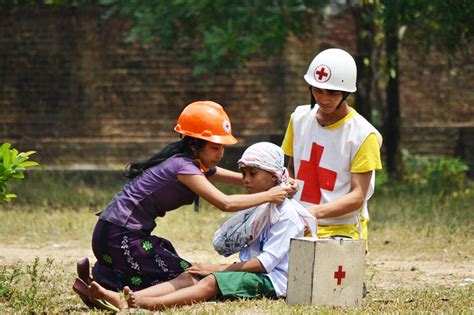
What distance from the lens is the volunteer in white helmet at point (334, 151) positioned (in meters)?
6.51

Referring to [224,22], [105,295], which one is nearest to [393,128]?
[224,22]

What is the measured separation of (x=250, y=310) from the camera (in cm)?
590

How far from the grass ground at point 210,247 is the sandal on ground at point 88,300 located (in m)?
0.16

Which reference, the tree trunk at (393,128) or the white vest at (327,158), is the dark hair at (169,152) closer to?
the white vest at (327,158)

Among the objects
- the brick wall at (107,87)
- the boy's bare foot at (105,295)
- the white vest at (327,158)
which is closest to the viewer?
the boy's bare foot at (105,295)

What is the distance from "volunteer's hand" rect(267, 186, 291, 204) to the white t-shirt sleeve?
0.57ft

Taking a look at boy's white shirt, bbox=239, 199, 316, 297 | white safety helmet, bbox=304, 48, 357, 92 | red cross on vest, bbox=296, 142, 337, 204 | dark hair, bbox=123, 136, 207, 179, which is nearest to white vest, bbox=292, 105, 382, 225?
red cross on vest, bbox=296, 142, 337, 204

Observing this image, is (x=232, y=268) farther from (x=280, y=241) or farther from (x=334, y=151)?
(x=334, y=151)

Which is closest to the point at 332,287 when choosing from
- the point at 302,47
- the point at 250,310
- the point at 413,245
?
the point at 250,310

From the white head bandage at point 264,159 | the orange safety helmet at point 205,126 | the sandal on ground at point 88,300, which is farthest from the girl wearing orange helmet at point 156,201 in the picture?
the sandal on ground at point 88,300

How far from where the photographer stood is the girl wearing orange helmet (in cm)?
625

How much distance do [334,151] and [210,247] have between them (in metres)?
3.10

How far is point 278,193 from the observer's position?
20.1 ft

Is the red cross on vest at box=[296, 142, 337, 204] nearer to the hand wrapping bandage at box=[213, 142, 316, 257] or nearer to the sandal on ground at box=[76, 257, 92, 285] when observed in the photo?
the hand wrapping bandage at box=[213, 142, 316, 257]
